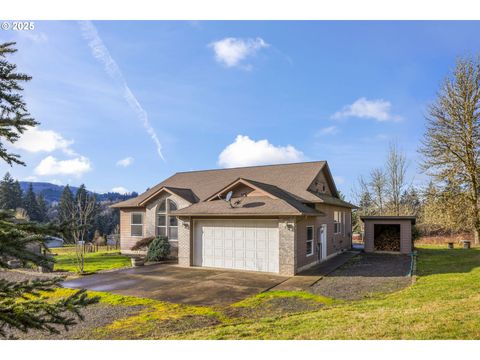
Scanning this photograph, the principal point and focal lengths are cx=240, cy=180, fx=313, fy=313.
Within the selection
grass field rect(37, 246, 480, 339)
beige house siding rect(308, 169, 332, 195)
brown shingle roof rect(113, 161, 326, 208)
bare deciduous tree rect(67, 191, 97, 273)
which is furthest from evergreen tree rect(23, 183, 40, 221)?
grass field rect(37, 246, 480, 339)

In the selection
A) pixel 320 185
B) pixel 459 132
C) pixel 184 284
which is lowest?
pixel 184 284

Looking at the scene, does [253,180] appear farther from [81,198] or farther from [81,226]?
[81,198]

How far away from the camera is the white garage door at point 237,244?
47.5 ft

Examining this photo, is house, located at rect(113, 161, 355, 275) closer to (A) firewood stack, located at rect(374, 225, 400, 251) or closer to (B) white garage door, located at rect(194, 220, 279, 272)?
(B) white garage door, located at rect(194, 220, 279, 272)

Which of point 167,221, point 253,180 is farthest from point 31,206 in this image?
point 253,180

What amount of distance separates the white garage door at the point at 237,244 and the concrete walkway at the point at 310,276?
150 centimetres

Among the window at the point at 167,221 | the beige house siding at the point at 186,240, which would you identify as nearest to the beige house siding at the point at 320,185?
the beige house siding at the point at 186,240

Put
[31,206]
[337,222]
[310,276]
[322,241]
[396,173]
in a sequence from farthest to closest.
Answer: [31,206] < [396,173] < [337,222] < [322,241] < [310,276]

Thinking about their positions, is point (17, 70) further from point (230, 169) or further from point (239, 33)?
point (230, 169)

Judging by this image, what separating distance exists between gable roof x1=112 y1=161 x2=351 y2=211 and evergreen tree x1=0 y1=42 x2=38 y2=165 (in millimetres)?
12031

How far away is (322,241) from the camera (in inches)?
712

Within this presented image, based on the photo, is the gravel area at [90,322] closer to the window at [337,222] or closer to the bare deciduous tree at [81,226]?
the bare deciduous tree at [81,226]

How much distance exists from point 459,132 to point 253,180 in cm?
1604

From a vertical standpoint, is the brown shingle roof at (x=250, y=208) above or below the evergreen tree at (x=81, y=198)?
below
